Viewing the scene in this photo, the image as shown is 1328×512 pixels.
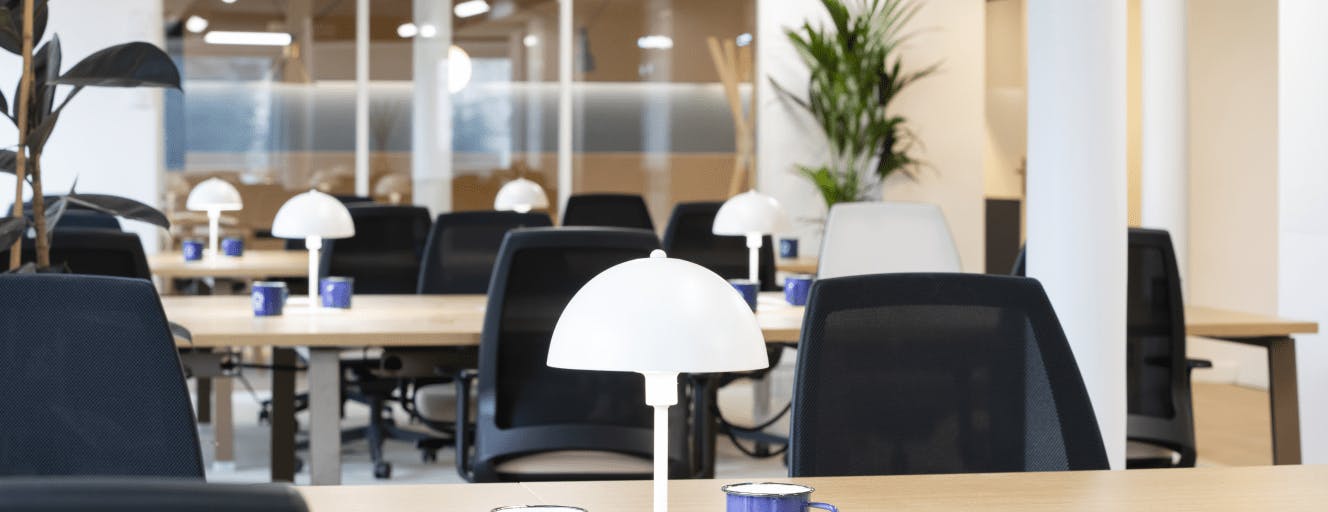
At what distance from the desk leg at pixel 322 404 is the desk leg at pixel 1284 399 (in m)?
2.27

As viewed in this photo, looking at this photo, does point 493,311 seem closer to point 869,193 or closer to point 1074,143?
point 1074,143

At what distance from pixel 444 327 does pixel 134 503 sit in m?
2.98

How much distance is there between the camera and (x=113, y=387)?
190cm

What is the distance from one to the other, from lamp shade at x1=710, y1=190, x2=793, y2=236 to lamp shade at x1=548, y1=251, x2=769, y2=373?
270cm

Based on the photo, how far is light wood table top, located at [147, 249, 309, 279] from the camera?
18.6 feet

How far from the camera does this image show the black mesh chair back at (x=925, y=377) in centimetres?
217

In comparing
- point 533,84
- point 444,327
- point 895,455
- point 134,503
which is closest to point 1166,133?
point 533,84

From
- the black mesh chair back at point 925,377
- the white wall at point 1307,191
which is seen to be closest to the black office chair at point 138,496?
the black mesh chair back at point 925,377

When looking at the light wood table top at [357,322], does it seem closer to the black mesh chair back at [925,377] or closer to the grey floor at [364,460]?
the grey floor at [364,460]

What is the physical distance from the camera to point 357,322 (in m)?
3.77

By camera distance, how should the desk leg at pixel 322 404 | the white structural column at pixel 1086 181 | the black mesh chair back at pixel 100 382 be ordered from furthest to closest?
the desk leg at pixel 322 404 < the white structural column at pixel 1086 181 < the black mesh chair back at pixel 100 382

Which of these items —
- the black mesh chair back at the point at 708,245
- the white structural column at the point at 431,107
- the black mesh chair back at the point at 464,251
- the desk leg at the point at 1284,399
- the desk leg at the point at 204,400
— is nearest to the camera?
the desk leg at the point at 1284,399

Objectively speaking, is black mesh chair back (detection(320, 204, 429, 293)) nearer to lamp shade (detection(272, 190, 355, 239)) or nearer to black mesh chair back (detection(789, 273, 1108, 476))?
lamp shade (detection(272, 190, 355, 239))

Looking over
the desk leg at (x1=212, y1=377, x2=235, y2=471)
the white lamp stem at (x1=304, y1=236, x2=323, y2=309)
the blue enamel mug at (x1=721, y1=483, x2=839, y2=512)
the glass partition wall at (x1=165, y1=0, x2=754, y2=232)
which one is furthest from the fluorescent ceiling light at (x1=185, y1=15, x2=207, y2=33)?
the blue enamel mug at (x1=721, y1=483, x2=839, y2=512)
